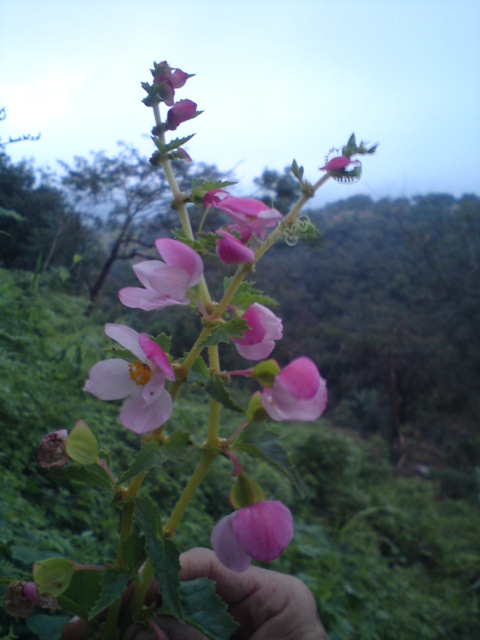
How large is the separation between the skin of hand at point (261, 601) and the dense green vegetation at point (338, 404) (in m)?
0.29

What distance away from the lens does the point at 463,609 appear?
3084 mm

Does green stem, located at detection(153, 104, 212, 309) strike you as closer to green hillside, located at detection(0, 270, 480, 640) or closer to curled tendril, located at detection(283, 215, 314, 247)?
curled tendril, located at detection(283, 215, 314, 247)

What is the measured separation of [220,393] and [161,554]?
182 millimetres

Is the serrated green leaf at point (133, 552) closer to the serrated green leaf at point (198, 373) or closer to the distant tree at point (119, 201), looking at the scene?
the serrated green leaf at point (198, 373)

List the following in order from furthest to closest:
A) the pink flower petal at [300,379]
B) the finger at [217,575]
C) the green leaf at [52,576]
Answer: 1. the finger at [217,575]
2. the green leaf at [52,576]
3. the pink flower petal at [300,379]

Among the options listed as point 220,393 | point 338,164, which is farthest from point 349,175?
point 220,393

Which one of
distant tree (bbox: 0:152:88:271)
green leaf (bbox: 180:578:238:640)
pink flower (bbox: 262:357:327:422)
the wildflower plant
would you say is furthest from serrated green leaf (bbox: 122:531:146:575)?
distant tree (bbox: 0:152:88:271)

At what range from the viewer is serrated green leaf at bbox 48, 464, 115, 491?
0.59m

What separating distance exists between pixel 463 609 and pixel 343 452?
175cm

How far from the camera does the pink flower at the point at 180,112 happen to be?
612mm

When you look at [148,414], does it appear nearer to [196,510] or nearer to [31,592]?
[31,592]

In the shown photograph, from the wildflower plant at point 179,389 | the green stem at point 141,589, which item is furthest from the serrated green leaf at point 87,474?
the green stem at point 141,589

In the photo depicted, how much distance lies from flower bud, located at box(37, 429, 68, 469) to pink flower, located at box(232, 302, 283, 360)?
229 millimetres

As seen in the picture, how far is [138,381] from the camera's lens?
1.79ft
